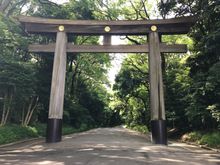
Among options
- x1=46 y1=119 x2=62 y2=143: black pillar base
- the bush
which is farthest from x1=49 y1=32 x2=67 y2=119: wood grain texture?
the bush

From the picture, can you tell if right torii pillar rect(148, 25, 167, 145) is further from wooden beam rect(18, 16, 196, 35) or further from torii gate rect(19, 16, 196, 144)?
wooden beam rect(18, 16, 196, 35)

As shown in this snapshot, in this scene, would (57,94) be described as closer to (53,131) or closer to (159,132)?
(53,131)

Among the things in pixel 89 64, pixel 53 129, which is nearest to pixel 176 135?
pixel 53 129

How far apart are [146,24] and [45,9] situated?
35.6 feet

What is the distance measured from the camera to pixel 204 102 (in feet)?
58.7

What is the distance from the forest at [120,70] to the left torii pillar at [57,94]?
2535 millimetres

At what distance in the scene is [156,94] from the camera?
16.1 meters

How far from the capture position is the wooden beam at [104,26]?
16.8m

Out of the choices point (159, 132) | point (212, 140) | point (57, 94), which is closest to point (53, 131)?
point (57, 94)

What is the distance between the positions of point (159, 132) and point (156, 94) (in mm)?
2025

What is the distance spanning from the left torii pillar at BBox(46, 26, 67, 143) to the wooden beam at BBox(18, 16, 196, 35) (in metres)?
0.56

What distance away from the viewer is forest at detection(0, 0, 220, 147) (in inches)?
667

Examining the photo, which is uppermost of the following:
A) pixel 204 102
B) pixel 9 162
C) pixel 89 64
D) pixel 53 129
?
pixel 89 64

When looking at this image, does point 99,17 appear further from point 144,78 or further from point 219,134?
point 219,134
